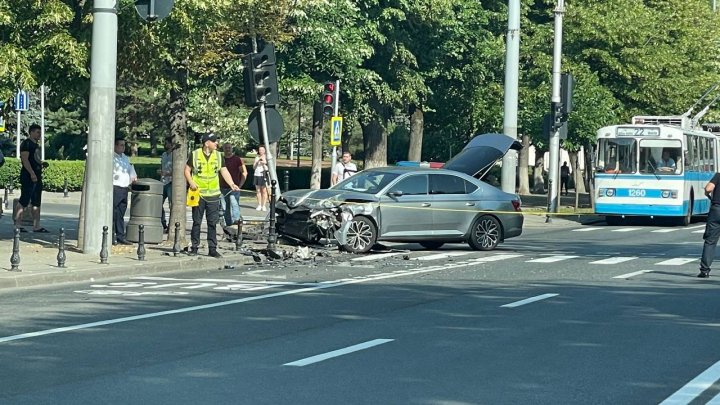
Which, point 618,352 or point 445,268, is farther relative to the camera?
point 445,268

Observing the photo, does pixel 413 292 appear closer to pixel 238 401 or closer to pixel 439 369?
pixel 439 369

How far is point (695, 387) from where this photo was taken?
9.43 metres

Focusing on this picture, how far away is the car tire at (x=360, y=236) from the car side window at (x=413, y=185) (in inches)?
39.0

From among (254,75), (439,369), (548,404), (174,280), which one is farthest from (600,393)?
(254,75)

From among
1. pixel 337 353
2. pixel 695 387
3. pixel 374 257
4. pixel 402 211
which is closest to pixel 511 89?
pixel 402 211

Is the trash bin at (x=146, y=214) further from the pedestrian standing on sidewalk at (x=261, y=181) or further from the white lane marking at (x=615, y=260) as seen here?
the pedestrian standing on sidewalk at (x=261, y=181)

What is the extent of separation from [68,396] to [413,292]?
26.3 ft

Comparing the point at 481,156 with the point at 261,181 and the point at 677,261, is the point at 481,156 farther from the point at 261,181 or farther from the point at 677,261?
the point at 261,181

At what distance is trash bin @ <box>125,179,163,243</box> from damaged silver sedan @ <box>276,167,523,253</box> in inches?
91.2

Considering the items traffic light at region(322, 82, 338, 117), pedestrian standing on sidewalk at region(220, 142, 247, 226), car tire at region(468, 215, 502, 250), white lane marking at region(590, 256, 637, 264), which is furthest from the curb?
white lane marking at region(590, 256, 637, 264)

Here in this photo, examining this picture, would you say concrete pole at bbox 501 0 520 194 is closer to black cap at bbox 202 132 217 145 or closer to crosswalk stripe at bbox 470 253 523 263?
crosswalk stripe at bbox 470 253 523 263

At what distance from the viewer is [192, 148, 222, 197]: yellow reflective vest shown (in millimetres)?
19984

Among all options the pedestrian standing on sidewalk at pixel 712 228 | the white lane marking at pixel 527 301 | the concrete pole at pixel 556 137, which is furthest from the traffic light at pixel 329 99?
the concrete pole at pixel 556 137

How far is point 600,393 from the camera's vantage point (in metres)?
9.12
